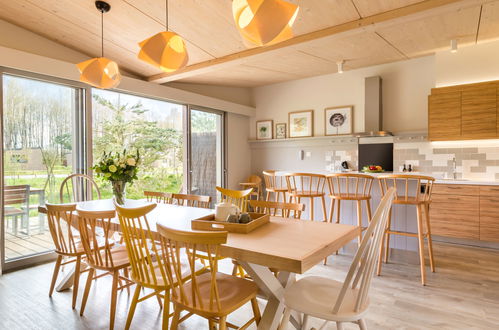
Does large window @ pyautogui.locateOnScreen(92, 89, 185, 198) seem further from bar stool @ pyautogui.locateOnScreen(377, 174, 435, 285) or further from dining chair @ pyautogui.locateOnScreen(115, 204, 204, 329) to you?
dining chair @ pyautogui.locateOnScreen(115, 204, 204, 329)

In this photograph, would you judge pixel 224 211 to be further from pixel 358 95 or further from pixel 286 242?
pixel 358 95

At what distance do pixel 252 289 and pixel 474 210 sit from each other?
3797 mm

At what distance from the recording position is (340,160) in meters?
5.55

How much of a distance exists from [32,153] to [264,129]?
14.1ft

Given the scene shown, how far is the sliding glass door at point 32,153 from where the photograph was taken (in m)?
3.24

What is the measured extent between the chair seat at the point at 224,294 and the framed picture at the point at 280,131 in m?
4.73

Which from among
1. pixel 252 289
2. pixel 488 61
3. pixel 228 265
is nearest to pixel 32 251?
pixel 228 265

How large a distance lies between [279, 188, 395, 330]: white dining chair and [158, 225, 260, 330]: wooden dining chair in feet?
0.86

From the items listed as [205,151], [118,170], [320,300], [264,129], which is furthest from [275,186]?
[320,300]

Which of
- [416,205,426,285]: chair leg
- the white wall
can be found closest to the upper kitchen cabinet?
the white wall

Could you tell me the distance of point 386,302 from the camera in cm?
242

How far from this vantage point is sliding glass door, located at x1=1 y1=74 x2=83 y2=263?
10.6ft

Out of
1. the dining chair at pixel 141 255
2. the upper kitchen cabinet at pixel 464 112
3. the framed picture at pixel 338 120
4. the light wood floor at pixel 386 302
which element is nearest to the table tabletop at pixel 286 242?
the dining chair at pixel 141 255

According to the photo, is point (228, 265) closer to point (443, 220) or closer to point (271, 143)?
point (443, 220)
